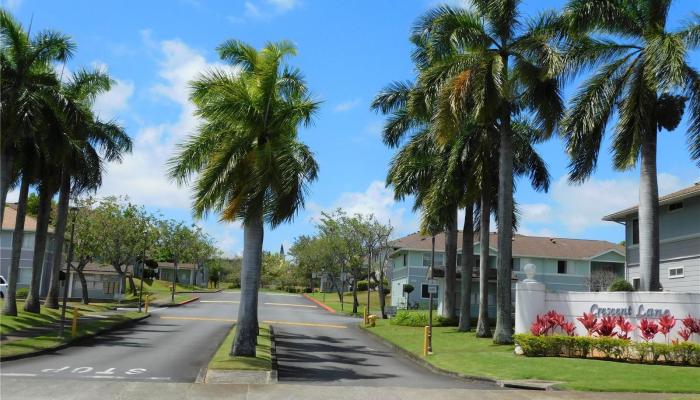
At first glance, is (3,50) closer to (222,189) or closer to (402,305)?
(222,189)

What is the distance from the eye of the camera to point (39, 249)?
1281 inches

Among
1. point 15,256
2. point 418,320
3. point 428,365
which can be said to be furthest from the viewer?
point 418,320

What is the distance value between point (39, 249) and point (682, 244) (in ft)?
97.0

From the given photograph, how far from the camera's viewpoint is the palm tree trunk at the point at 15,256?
2994cm

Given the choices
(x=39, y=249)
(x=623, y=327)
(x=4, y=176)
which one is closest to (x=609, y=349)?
(x=623, y=327)

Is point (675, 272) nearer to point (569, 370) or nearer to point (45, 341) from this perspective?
point (569, 370)

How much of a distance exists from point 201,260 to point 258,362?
8106 cm

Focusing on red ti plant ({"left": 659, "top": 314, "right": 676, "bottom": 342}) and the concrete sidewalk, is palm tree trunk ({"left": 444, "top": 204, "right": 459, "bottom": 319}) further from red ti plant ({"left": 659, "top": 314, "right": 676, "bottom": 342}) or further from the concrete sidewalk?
the concrete sidewalk

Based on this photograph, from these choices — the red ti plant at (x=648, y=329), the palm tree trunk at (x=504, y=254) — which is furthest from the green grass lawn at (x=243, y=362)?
the red ti plant at (x=648, y=329)

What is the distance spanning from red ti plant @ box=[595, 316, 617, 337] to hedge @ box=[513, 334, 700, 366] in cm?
77

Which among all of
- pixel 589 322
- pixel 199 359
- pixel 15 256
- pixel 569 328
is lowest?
pixel 199 359

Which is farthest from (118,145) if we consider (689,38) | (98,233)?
(689,38)

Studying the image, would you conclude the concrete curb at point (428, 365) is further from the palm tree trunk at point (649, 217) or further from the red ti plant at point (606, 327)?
the palm tree trunk at point (649, 217)

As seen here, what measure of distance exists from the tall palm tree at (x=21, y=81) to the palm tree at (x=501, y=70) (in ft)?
49.4
